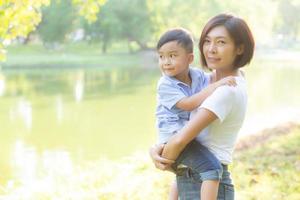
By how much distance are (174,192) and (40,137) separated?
323 inches

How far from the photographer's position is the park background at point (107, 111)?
189 inches

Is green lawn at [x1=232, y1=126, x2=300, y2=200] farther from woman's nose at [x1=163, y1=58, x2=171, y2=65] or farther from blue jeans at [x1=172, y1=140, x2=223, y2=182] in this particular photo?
woman's nose at [x1=163, y1=58, x2=171, y2=65]

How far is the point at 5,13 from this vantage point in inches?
180

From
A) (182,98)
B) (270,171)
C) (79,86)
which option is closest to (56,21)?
(79,86)

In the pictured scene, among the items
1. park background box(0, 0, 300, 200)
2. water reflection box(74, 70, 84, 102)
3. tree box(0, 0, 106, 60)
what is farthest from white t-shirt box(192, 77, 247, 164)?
water reflection box(74, 70, 84, 102)

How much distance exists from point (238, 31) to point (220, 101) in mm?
290

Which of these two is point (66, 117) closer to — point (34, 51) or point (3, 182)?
point (3, 182)

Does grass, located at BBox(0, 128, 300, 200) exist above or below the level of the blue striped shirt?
below

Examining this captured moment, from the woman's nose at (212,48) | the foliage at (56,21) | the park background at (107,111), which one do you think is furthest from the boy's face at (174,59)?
the foliage at (56,21)

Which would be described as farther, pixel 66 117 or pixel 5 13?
pixel 66 117

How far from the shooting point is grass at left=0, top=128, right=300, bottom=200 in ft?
13.8

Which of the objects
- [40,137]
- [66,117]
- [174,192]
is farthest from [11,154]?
[174,192]

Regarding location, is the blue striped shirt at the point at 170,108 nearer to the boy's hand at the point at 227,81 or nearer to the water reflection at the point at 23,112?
the boy's hand at the point at 227,81

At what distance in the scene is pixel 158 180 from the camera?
4734 mm
